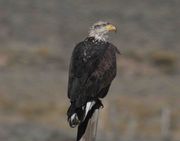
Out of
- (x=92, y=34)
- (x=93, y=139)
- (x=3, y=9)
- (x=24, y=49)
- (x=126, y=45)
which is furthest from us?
(x=3, y=9)

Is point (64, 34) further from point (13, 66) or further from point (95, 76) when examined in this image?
point (95, 76)

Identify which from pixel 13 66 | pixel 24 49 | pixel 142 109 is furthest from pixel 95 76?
pixel 24 49

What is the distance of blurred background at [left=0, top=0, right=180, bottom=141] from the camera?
21.0 meters

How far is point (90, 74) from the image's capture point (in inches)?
283

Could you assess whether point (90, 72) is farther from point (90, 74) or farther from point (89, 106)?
point (89, 106)

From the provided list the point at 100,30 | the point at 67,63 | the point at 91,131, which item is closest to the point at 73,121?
the point at 91,131

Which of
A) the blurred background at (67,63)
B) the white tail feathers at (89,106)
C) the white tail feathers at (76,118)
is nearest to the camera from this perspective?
the white tail feathers at (76,118)

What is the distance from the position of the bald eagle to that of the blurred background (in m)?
8.13

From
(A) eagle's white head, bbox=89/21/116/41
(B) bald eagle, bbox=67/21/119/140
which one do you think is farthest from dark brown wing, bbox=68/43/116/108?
(A) eagle's white head, bbox=89/21/116/41

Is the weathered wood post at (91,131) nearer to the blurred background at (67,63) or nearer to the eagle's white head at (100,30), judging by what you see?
the eagle's white head at (100,30)

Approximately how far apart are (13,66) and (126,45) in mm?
9208

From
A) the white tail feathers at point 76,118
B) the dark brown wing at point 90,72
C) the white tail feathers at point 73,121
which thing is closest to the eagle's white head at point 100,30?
the dark brown wing at point 90,72

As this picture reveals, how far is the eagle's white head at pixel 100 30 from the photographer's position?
25.4ft

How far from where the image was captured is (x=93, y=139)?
6.33m
